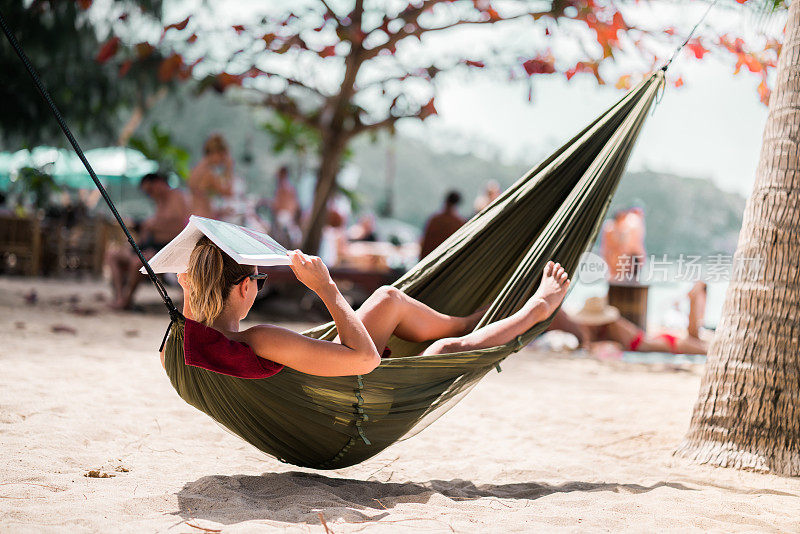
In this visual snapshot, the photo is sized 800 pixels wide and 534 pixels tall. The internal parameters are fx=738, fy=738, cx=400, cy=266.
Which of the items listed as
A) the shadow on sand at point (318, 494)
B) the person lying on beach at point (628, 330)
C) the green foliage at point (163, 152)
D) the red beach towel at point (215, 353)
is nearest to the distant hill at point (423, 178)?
the green foliage at point (163, 152)

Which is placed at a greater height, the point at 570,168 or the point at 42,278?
the point at 570,168

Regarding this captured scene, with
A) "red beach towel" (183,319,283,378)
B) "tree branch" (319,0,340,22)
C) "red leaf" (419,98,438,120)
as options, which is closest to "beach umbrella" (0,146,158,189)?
"tree branch" (319,0,340,22)

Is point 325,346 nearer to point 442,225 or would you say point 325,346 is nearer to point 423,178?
point 442,225

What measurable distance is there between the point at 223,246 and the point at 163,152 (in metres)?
8.81

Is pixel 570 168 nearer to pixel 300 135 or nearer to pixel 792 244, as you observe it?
A: pixel 792 244

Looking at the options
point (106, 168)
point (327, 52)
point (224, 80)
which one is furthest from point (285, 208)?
point (106, 168)

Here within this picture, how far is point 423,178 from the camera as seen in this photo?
25.6m

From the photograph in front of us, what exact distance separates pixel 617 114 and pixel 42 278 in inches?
245

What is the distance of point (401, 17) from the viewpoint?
4.68 meters

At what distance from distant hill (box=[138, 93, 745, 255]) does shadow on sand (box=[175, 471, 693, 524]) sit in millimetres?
4872

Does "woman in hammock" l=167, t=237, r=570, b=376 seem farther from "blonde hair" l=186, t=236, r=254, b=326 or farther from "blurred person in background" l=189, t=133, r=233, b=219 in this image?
"blurred person in background" l=189, t=133, r=233, b=219

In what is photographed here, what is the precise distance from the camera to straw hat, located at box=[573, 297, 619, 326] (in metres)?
5.03

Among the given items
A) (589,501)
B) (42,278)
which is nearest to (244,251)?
(589,501)

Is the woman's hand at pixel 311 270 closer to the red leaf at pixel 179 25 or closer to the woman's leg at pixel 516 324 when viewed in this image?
the woman's leg at pixel 516 324
